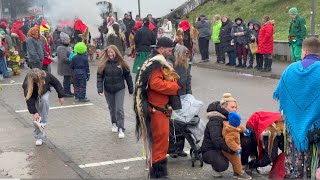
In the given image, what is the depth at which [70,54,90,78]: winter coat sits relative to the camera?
534 inches

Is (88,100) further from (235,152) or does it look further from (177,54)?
(235,152)

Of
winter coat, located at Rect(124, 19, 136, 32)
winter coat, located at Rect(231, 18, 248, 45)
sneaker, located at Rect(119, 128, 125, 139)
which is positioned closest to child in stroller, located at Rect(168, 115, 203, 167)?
sneaker, located at Rect(119, 128, 125, 139)

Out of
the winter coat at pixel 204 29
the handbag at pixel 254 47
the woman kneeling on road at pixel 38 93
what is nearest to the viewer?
the woman kneeling on road at pixel 38 93

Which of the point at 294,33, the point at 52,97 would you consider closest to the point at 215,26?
the point at 294,33

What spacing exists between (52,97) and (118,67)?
209 inches

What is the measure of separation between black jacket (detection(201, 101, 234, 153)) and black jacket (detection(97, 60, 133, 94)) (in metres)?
2.70

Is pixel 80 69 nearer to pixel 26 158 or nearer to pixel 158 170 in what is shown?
pixel 26 158

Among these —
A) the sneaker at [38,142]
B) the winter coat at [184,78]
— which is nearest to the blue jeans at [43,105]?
the sneaker at [38,142]

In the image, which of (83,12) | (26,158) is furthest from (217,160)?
(83,12)

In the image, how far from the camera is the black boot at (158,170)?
7.31 m

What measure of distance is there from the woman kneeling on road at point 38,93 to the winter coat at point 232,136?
3.39 metres

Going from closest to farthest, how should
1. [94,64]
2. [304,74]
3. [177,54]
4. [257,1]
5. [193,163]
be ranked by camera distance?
[304,74] < [193,163] < [177,54] < [94,64] < [257,1]

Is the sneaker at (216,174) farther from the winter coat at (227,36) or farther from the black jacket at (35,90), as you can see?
the winter coat at (227,36)

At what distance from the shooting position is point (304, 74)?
5906mm
